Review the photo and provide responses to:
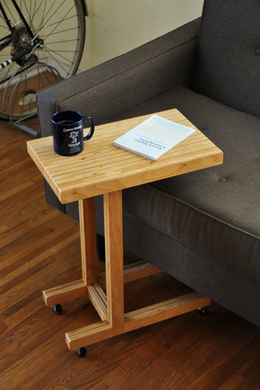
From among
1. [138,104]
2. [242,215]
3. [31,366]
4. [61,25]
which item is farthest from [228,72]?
[61,25]

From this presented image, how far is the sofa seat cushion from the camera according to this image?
103cm

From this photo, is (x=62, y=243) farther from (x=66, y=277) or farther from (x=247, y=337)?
(x=247, y=337)

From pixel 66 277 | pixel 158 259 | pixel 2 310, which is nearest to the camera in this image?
pixel 158 259

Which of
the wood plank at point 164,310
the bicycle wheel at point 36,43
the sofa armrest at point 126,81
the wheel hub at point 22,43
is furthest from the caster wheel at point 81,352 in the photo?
the wheel hub at point 22,43

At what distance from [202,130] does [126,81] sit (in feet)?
0.97

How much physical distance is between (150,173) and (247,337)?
65cm

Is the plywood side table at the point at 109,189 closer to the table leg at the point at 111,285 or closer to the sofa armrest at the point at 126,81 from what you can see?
the table leg at the point at 111,285

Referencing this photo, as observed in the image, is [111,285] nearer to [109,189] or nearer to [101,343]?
[101,343]

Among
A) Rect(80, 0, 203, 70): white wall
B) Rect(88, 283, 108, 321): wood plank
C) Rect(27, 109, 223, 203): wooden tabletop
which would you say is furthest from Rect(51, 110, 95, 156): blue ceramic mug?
Rect(80, 0, 203, 70): white wall

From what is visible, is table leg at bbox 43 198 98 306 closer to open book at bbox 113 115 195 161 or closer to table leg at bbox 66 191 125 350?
table leg at bbox 66 191 125 350

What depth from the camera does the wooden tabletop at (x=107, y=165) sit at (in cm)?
93

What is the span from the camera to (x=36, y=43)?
2.18 m

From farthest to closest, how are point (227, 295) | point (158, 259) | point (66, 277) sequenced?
point (66, 277), point (158, 259), point (227, 295)

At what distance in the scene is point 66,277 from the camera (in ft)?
4.92
